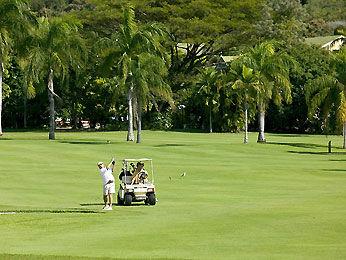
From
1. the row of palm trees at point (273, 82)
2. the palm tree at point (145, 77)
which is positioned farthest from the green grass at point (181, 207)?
the row of palm trees at point (273, 82)

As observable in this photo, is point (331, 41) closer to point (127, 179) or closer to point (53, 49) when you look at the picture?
point (53, 49)

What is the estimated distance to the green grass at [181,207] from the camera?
17188mm

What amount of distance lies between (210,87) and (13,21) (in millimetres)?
23661

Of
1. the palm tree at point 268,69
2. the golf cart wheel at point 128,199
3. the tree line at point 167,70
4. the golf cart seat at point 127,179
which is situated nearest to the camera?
the golf cart wheel at point 128,199

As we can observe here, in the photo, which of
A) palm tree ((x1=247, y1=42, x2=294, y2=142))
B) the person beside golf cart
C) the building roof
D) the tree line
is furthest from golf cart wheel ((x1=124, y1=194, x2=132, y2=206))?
the building roof

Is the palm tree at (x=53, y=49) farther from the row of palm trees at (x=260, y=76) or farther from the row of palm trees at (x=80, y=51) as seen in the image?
the row of palm trees at (x=260, y=76)

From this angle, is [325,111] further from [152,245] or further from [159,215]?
[152,245]

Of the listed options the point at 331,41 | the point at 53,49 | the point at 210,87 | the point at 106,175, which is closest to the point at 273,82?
the point at 53,49

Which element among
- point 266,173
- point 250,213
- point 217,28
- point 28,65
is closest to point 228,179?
point 266,173

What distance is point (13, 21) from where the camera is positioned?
60.9 m

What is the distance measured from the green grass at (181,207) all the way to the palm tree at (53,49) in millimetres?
6661

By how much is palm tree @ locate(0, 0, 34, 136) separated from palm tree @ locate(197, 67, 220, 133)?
22.2 metres

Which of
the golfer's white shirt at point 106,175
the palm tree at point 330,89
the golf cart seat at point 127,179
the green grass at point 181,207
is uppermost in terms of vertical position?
the palm tree at point 330,89

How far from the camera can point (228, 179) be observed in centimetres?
3788
